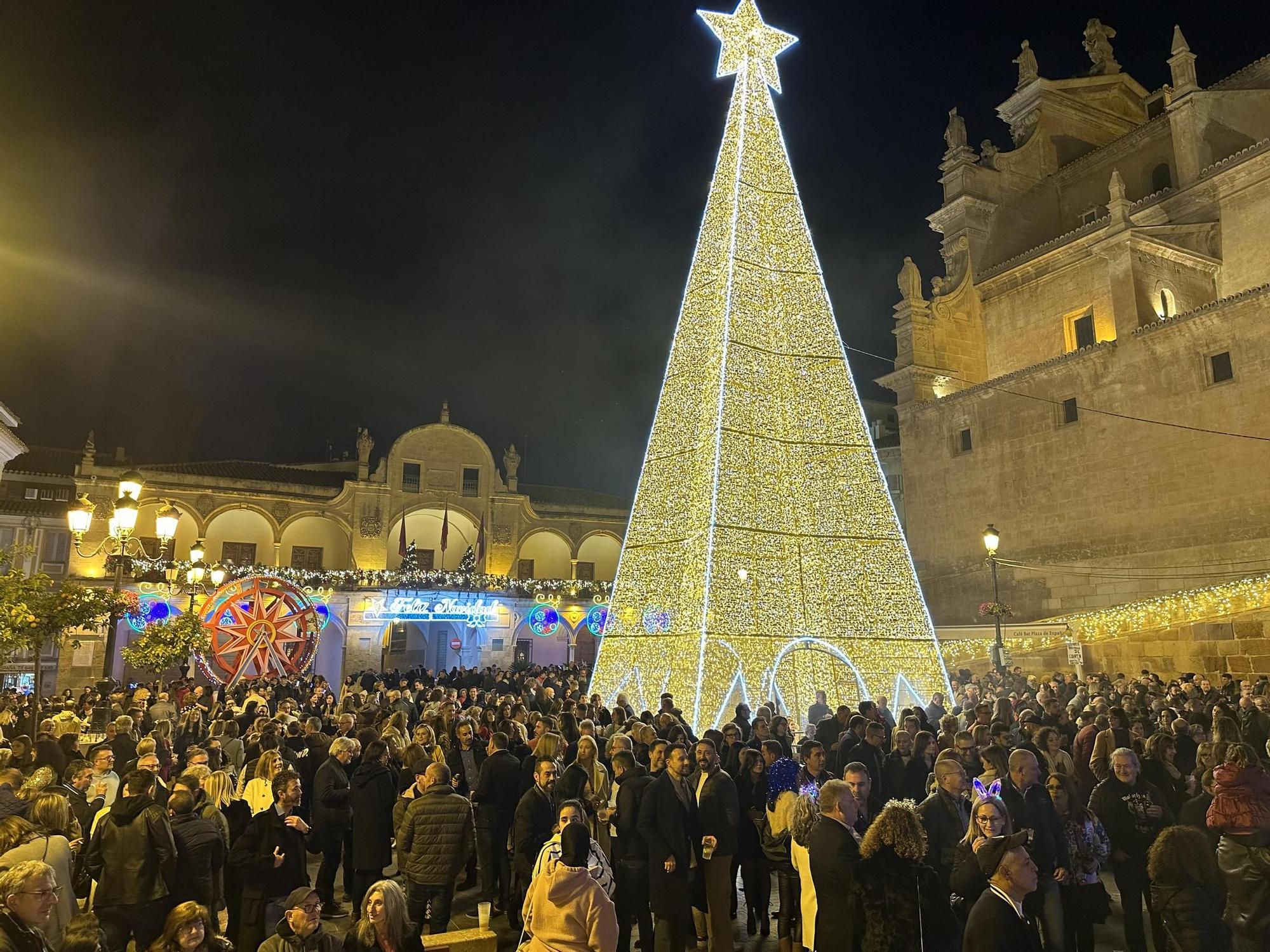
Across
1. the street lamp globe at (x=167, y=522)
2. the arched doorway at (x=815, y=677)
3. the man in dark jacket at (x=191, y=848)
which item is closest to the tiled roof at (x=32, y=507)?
the street lamp globe at (x=167, y=522)

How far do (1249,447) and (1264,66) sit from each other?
1180 cm

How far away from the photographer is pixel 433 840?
5629mm

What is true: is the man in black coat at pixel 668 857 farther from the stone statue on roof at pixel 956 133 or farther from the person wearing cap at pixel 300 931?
the stone statue on roof at pixel 956 133

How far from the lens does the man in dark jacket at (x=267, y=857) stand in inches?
222

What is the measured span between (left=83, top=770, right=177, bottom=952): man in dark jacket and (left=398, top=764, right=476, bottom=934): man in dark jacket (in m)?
1.39

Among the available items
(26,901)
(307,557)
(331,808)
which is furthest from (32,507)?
(26,901)

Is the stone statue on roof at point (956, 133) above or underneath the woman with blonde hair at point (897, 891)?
above

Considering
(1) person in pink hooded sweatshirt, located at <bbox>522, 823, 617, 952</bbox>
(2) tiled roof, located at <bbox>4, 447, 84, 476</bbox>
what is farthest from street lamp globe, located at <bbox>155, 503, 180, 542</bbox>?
(2) tiled roof, located at <bbox>4, 447, 84, 476</bbox>

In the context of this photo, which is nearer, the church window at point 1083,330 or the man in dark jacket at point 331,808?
the man in dark jacket at point 331,808

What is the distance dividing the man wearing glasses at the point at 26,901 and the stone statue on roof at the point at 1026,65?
104 feet

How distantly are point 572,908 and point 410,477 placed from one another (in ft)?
115

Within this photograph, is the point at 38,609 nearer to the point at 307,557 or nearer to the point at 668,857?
the point at 668,857

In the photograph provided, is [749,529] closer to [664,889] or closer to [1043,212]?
[664,889]

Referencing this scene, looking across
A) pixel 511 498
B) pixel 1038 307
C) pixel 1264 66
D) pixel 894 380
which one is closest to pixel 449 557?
pixel 511 498
